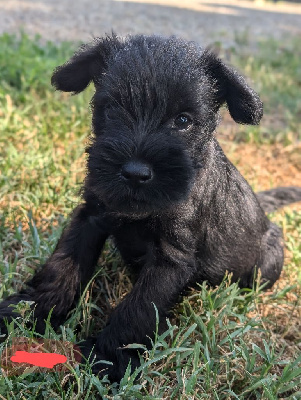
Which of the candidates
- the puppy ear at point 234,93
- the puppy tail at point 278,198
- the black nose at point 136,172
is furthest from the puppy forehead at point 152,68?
the puppy tail at point 278,198

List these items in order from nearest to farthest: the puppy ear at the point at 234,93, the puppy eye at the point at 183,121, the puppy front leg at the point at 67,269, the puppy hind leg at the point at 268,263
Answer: the puppy eye at the point at 183,121 → the puppy ear at the point at 234,93 → the puppy front leg at the point at 67,269 → the puppy hind leg at the point at 268,263

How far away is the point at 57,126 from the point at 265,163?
2.15 meters

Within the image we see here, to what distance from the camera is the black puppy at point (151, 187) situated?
8.31 feet

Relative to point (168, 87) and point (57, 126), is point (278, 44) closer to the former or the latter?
point (57, 126)

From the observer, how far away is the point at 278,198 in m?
4.38

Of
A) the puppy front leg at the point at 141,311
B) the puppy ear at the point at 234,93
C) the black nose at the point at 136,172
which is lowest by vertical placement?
the puppy front leg at the point at 141,311

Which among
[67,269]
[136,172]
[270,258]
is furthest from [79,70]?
[270,258]

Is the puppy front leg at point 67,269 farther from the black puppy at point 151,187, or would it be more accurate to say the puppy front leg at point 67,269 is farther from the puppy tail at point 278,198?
the puppy tail at point 278,198

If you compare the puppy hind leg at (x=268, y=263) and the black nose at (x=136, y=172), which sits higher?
the black nose at (x=136, y=172)

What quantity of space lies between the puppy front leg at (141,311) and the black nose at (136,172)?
504 mm

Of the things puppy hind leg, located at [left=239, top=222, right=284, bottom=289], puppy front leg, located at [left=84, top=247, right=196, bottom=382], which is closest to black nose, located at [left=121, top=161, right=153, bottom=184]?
puppy front leg, located at [left=84, top=247, right=196, bottom=382]

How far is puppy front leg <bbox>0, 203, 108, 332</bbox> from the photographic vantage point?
2990mm

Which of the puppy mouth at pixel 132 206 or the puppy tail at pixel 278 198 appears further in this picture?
the puppy tail at pixel 278 198

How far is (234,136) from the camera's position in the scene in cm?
634
